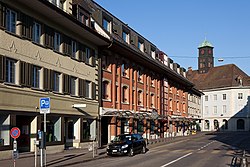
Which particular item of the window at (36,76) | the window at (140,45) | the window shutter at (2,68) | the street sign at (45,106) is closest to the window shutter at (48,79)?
the window at (36,76)

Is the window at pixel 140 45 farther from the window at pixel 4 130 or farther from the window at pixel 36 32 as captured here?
the window at pixel 4 130

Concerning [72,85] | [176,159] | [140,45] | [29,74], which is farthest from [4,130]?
[140,45]

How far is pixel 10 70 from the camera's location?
24.0 m

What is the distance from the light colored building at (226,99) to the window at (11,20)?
85232mm

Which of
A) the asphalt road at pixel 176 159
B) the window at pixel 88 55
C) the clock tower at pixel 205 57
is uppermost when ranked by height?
the clock tower at pixel 205 57

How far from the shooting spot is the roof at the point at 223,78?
341 feet

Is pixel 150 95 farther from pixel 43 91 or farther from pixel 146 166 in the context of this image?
pixel 146 166

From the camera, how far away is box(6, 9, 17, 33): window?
77.8 ft

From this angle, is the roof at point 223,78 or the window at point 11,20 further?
the roof at point 223,78

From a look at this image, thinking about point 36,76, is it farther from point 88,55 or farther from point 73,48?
point 88,55

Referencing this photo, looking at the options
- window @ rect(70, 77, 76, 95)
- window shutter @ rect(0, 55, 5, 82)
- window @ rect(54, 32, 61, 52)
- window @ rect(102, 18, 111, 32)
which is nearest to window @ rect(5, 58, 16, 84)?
window shutter @ rect(0, 55, 5, 82)

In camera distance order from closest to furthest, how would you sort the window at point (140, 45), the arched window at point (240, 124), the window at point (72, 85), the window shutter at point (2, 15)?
the window shutter at point (2, 15) → the window at point (72, 85) → the window at point (140, 45) → the arched window at point (240, 124)

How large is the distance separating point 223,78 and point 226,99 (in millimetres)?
6579

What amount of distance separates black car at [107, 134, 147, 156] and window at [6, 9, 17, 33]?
10.1m
